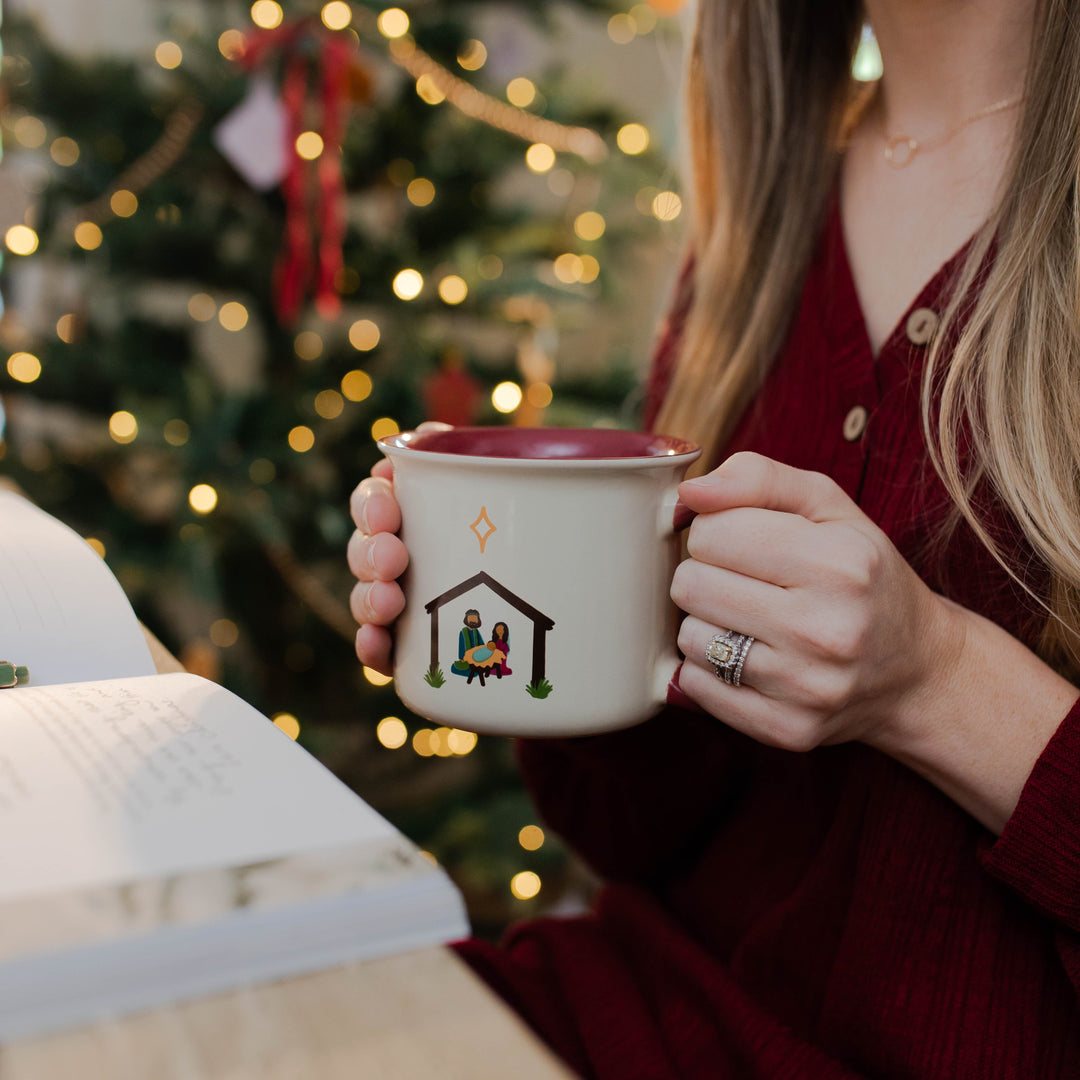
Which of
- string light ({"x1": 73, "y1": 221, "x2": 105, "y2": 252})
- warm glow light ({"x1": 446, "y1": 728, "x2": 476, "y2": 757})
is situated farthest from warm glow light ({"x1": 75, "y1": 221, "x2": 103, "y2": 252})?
warm glow light ({"x1": 446, "y1": 728, "x2": 476, "y2": 757})

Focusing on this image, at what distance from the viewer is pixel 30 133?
62.6 inches

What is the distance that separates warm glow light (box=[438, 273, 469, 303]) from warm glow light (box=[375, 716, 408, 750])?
0.69 metres

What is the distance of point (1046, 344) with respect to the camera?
573mm

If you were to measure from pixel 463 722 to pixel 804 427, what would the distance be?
35cm

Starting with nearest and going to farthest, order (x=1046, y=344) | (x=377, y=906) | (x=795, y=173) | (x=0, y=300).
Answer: (x=377, y=906) → (x=1046, y=344) → (x=795, y=173) → (x=0, y=300)

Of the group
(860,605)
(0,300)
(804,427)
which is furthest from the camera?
(0,300)

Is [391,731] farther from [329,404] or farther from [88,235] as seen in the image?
[88,235]

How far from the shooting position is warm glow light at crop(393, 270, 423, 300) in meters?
1.50

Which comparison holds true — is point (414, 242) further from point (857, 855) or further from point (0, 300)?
point (857, 855)

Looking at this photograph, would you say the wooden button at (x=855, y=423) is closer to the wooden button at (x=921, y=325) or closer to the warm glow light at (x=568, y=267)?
the wooden button at (x=921, y=325)

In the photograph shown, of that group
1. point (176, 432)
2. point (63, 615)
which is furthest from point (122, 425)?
point (63, 615)

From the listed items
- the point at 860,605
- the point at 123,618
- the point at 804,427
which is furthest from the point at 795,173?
the point at 123,618

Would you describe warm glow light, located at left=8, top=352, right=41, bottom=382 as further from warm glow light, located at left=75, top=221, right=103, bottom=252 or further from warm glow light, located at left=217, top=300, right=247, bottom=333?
warm glow light, located at left=217, top=300, right=247, bottom=333

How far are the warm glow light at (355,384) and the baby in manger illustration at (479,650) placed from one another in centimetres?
112
